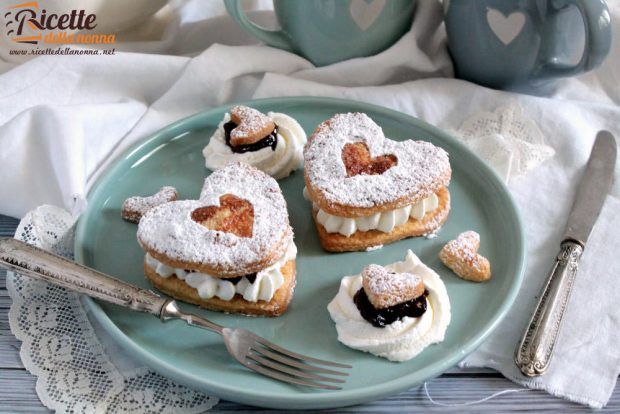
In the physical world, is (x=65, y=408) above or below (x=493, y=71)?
below

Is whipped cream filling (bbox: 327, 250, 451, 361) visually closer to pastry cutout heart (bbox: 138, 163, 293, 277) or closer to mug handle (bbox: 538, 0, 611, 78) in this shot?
pastry cutout heart (bbox: 138, 163, 293, 277)

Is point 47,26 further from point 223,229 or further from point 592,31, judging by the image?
point 592,31

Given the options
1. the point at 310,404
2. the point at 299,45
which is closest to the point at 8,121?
the point at 299,45

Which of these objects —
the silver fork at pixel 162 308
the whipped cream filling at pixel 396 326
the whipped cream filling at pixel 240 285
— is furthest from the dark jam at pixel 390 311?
the whipped cream filling at pixel 240 285

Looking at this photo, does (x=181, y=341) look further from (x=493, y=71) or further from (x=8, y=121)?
(x=493, y=71)

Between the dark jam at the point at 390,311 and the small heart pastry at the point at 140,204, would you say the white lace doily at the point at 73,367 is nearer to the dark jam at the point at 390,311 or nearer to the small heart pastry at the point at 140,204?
the small heart pastry at the point at 140,204

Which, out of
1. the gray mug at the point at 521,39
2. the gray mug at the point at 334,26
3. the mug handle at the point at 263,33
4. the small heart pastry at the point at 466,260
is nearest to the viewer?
the small heart pastry at the point at 466,260

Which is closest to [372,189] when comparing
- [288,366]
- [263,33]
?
[288,366]
